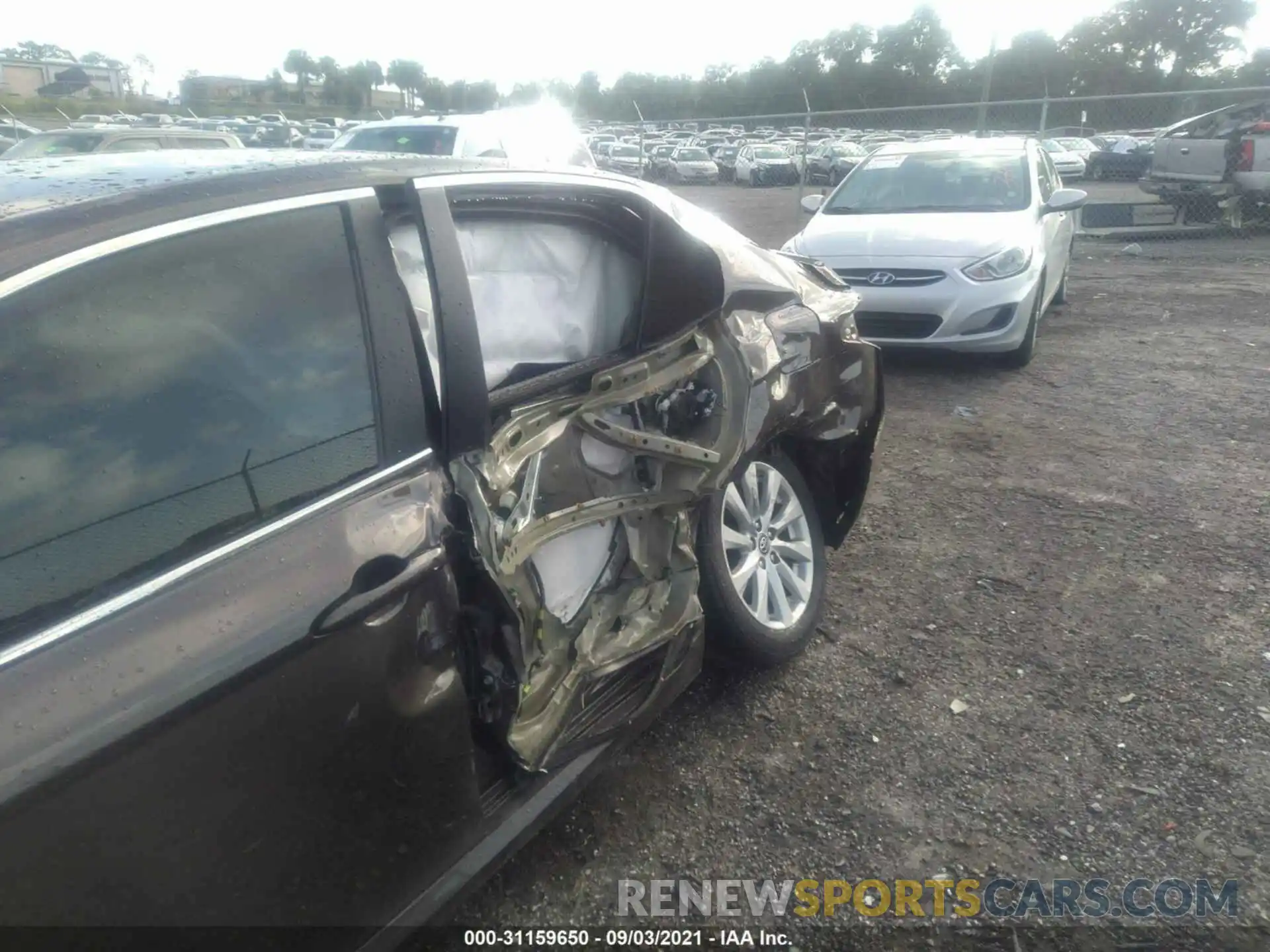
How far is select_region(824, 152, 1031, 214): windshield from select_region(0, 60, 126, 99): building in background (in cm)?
3684

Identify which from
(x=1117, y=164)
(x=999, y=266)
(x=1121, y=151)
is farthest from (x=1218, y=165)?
(x=1121, y=151)

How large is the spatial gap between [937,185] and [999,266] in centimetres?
148

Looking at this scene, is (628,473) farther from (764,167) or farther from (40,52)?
(40,52)

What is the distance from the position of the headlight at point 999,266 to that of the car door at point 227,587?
560cm

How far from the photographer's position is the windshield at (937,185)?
7.77 m

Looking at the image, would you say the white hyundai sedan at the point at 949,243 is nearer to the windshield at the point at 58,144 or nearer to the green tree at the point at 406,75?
the windshield at the point at 58,144

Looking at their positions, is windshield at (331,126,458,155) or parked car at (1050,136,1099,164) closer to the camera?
windshield at (331,126,458,155)

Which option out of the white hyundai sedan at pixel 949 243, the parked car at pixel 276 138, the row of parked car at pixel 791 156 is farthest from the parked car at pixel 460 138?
the row of parked car at pixel 791 156

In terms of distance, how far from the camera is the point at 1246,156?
1424cm

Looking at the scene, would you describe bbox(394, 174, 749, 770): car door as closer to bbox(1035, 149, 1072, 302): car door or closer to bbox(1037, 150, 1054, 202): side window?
bbox(1035, 149, 1072, 302): car door

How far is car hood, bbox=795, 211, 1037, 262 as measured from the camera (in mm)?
6938

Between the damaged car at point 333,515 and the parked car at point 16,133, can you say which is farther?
the parked car at point 16,133


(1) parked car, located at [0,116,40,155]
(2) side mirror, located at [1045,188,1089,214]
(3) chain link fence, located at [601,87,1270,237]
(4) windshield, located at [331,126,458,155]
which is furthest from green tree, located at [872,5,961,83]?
(2) side mirror, located at [1045,188,1089,214]

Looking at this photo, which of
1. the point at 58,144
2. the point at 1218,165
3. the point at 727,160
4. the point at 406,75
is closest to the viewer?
the point at 58,144
